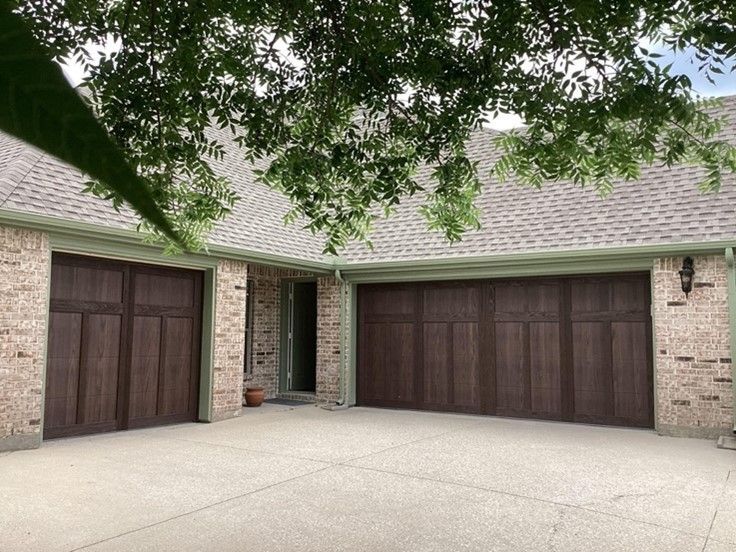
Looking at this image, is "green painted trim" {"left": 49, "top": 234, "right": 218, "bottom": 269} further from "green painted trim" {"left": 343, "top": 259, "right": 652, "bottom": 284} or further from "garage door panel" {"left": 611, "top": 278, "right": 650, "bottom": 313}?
"garage door panel" {"left": 611, "top": 278, "right": 650, "bottom": 313}

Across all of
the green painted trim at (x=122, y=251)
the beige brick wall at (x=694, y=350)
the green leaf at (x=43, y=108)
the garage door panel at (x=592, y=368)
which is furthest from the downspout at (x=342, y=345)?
the green leaf at (x=43, y=108)

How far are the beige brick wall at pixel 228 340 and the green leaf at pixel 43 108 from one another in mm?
9754

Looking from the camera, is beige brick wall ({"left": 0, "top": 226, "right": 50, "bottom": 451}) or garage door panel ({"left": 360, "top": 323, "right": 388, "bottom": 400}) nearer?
beige brick wall ({"left": 0, "top": 226, "right": 50, "bottom": 451})

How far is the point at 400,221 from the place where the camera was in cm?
1211

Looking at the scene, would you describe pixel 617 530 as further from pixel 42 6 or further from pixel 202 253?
pixel 202 253

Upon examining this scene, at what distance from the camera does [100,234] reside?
7.93m

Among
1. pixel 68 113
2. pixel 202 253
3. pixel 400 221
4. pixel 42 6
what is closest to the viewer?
pixel 68 113

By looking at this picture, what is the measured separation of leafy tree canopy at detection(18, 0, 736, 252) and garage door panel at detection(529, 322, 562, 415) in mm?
5280

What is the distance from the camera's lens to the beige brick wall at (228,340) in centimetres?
970

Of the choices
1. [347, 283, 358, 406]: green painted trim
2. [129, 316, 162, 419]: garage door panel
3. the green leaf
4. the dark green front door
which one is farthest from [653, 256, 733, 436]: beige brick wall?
the green leaf

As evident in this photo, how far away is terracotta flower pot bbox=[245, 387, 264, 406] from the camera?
1130 centimetres

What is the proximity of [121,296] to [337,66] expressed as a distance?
561 centimetres

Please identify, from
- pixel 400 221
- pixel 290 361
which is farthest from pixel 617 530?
pixel 290 361

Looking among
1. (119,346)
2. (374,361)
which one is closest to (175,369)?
(119,346)
